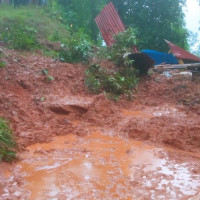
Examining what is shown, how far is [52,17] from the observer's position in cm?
1538

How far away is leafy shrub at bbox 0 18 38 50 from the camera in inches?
419

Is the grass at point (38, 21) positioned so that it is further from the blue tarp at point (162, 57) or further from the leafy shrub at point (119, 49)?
the blue tarp at point (162, 57)

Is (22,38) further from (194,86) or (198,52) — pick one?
(198,52)

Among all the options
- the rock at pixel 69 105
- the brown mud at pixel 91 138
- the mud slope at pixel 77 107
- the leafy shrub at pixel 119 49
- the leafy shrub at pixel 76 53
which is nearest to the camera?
the brown mud at pixel 91 138

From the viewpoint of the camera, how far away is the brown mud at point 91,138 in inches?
172

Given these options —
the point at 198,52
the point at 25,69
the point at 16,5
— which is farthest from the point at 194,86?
the point at 198,52

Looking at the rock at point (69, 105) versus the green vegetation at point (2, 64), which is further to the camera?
the green vegetation at point (2, 64)

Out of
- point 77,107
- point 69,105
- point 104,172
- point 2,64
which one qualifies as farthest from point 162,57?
point 104,172

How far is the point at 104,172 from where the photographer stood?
4.86 meters

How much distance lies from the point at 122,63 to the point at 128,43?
4.35ft

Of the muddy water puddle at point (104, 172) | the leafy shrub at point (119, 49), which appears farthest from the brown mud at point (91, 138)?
the leafy shrub at point (119, 49)

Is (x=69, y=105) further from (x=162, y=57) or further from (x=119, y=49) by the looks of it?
(x=162, y=57)

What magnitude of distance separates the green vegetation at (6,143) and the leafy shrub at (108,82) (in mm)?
4052

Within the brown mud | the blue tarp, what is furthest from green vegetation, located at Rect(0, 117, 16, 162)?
the blue tarp
